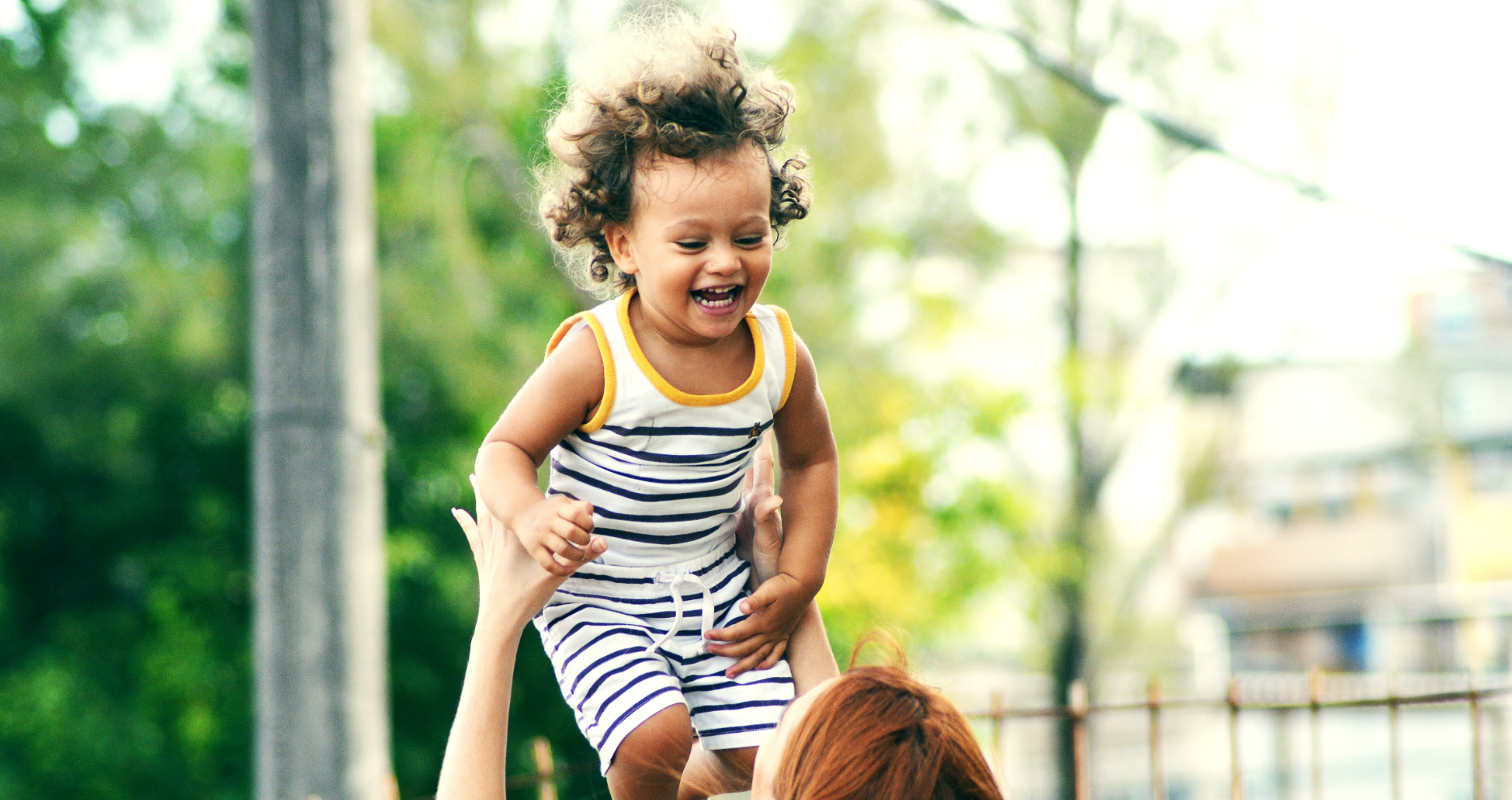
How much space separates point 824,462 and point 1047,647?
10363 mm

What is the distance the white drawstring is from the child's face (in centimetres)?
29

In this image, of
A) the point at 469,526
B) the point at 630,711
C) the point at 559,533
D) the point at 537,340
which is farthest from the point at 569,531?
the point at 537,340

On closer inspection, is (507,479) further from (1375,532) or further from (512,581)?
(1375,532)

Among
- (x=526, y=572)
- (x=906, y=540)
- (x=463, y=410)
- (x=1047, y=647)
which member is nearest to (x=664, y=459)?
(x=526, y=572)

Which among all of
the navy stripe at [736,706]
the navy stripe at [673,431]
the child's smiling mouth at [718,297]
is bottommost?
the navy stripe at [736,706]

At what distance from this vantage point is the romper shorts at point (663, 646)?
1375 millimetres

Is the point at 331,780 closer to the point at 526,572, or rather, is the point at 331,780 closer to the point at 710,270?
the point at 526,572

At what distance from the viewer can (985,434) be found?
9.55 metres

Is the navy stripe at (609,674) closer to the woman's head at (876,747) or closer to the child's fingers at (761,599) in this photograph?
the child's fingers at (761,599)

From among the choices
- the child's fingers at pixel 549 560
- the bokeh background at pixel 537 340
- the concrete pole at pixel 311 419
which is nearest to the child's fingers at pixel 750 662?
the child's fingers at pixel 549 560

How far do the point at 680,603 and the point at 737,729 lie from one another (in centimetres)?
15

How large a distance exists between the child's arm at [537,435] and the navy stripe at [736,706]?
264mm

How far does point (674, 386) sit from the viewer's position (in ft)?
4.45

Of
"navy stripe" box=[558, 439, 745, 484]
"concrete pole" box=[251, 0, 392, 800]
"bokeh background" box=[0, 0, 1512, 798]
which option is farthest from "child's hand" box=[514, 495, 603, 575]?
"bokeh background" box=[0, 0, 1512, 798]
